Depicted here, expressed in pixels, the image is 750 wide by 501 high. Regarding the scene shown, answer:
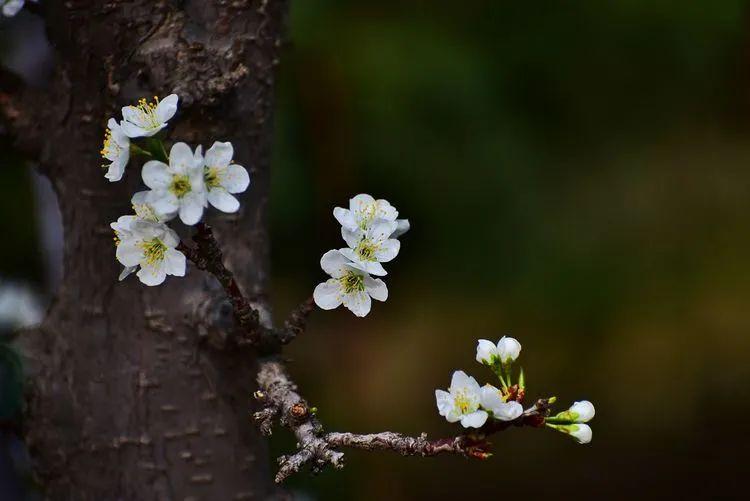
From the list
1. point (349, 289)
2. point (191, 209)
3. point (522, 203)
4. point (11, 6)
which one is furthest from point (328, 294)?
point (522, 203)

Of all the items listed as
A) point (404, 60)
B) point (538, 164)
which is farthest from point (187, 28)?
point (538, 164)

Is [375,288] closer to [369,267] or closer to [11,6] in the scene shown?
[369,267]

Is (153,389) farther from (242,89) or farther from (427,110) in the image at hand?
(427,110)

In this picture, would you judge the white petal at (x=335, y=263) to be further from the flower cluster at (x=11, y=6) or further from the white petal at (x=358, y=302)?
the flower cluster at (x=11, y=6)

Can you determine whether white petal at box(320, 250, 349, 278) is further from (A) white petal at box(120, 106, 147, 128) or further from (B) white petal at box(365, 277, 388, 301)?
(A) white petal at box(120, 106, 147, 128)

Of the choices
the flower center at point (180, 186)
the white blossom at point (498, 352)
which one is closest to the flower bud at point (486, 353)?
the white blossom at point (498, 352)

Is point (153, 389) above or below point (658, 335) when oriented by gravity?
below

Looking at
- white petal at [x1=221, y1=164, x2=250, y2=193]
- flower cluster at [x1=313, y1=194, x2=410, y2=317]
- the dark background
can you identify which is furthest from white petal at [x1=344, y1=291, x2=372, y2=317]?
the dark background
